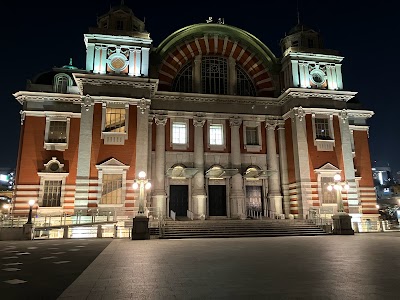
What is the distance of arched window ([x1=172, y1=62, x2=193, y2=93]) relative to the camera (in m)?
29.3

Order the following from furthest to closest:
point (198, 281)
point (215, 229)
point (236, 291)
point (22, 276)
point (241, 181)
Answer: point (241, 181), point (215, 229), point (22, 276), point (198, 281), point (236, 291)

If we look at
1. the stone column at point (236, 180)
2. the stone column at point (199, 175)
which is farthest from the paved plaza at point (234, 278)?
the stone column at point (236, 180)

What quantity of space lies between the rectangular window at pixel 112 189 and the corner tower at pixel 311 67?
1599cm

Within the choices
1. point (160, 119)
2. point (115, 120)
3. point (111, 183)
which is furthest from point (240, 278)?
point (160, 119)

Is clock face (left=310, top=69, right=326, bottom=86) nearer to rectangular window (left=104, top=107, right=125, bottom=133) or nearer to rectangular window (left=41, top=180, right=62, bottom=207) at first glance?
rectangular window (left=104, top=107, right=125, bottom=133)

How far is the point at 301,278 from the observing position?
668 cm

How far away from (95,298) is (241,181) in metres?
22.9

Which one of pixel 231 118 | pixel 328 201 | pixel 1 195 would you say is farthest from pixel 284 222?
pixel 1 195

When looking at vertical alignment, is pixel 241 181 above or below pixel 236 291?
above

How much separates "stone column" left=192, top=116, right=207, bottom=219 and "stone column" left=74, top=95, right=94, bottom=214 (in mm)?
8238

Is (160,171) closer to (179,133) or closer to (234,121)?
(179,133)

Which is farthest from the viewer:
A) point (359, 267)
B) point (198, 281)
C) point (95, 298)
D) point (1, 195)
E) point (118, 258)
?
point (1, 195)

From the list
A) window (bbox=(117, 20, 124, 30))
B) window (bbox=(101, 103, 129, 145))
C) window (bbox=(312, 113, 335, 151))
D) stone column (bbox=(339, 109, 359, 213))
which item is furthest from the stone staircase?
window (bbox=(117, 20, 124, 30))

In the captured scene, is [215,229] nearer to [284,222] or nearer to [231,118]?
[284,222]
